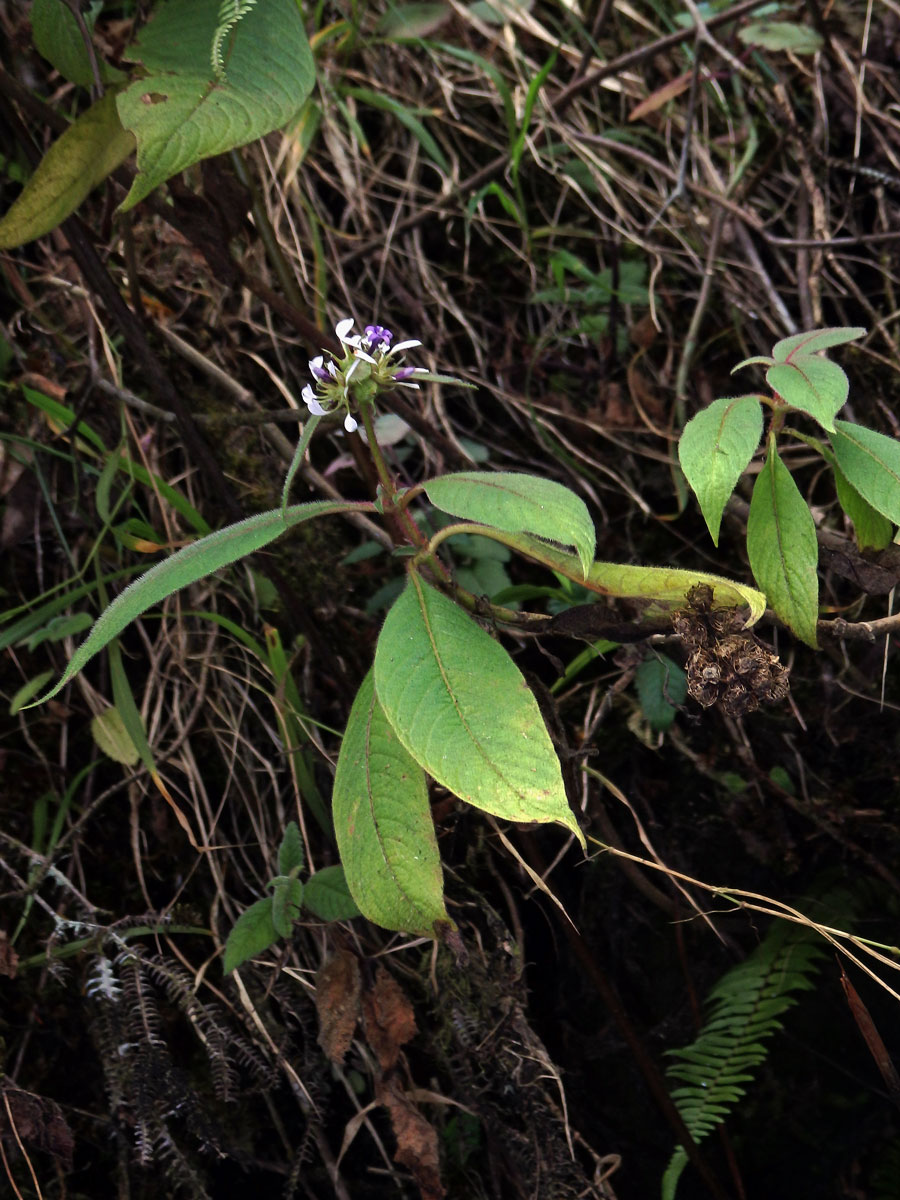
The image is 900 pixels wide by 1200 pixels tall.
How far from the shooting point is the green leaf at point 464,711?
2.72 ft

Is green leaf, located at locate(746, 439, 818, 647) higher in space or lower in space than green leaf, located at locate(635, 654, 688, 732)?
higher

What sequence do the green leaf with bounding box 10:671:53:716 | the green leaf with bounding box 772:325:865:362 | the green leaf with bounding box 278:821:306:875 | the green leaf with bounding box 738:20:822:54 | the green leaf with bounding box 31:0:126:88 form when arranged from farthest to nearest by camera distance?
the green leaf with bounding box 738:20:822:54 → the green leaf with bounding box 10:671:53:716 → the green leaf with bounding box 278:821:306:875 → the green leaf with bounding box 31:0:126:88 → the green leaf with bounding box 772:325:865:362

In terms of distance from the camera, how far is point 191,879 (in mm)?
1566

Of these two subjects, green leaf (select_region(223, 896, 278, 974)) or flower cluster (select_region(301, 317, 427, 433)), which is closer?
flower cluster (select_region(301, 317, 427, 433))

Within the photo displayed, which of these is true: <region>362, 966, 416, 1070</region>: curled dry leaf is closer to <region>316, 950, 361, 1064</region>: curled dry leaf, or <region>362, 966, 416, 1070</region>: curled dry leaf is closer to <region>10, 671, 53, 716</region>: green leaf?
<region>316, 950, 361, 1064</region>: curled dry leaf

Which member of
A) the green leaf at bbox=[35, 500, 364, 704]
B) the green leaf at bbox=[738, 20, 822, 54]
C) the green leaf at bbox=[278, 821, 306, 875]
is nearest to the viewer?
the green leaf at bbox=[35, 500, 364, 704]

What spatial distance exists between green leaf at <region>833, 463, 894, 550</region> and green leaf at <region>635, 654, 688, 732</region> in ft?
1.17

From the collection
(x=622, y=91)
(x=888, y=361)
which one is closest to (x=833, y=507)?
(x=888, y=361)

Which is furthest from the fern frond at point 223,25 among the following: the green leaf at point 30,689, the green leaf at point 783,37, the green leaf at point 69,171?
the green leaf at point 783,37

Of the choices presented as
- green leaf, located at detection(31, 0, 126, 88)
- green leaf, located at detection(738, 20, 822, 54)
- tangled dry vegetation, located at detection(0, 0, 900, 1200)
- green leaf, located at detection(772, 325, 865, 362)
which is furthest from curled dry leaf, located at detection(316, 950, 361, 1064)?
green leaf, located at detection(738, 20, 822, 54)

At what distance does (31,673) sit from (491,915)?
2.75ft

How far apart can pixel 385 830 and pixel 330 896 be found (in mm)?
356

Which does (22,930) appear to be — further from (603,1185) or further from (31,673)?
(603,1185)

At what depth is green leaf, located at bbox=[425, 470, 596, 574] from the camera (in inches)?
34.3
